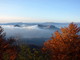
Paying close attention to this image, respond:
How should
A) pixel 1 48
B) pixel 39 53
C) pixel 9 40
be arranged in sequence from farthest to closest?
pixel 39 53, pixel 9 40, pixel 1 48

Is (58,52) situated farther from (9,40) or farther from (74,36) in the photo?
(9,40)

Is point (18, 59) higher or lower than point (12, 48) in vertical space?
lower

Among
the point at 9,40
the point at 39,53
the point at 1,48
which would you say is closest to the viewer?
the point at 1,48

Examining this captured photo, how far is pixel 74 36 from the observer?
30.5 meters

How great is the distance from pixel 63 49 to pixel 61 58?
4.89 ft

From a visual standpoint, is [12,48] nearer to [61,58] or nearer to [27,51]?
[27,51]

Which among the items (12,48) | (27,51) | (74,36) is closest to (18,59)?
(27,51)

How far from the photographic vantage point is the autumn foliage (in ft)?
95.9

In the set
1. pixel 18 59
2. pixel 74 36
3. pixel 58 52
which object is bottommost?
pixel 18 59

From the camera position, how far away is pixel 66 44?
29750 mm

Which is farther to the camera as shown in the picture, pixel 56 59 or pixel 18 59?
pixel 18 59

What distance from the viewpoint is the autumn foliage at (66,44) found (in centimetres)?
2924

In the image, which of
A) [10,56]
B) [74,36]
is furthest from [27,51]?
[74,36]

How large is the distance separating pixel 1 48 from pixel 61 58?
30.6 ft
